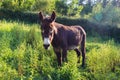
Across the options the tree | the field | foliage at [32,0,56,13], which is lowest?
the tree

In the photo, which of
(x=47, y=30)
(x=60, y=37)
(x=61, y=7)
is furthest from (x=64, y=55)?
(x=61, y=7)

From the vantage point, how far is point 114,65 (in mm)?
11672

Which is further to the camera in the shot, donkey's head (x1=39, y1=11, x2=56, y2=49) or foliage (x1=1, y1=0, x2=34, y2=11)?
foliage (x1=1, y1=0, x2=34, y2=11)

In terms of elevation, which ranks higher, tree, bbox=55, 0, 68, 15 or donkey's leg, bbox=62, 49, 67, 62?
donkey's leg, bbox=62, 49, 67, 62

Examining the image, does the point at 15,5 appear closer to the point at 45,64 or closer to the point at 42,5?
the point at 42,5

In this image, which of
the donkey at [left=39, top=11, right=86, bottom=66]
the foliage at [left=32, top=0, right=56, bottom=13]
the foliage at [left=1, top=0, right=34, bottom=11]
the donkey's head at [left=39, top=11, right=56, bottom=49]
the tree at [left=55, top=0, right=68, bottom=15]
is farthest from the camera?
the tree at [left=55, top=0, right=68, bottom=15]

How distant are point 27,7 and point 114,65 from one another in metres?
18.9

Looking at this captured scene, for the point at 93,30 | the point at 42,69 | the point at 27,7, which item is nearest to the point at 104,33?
the point at 93,30

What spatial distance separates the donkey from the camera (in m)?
9.35

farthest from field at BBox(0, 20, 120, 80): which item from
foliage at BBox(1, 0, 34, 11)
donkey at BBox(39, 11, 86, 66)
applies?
foliage at BBox(1, 0, 34, 11)

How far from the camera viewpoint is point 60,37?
33.5 ft

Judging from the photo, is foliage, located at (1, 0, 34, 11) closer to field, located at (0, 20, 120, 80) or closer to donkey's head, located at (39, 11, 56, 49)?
field, located at (0, 20, 120, 80)

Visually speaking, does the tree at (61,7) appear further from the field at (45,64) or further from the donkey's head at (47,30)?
the donkey's head at (47,30)

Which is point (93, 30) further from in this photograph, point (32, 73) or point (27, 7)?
point (32, 73)
